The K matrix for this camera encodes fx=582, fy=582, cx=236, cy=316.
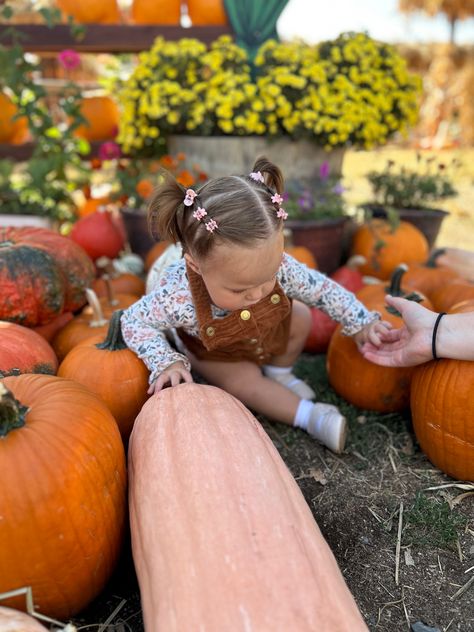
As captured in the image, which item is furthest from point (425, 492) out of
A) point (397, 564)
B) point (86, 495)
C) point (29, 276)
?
point (29, 276)

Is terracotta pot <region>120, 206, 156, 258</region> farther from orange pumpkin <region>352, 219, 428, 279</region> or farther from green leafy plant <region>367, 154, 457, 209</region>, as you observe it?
green leafy plant <region>367, 154, 457, 209</region>

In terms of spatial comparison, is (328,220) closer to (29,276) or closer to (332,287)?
(332,287)

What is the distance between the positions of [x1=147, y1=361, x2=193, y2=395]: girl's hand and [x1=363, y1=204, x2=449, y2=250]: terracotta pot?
102 inches

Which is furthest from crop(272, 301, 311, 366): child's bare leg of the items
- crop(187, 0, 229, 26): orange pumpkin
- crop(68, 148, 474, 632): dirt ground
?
crop(187, 0, 229, 26): orange pumpkin

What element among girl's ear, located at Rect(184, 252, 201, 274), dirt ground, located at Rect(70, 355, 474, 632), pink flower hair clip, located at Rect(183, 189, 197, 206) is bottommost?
dirt ground, located at Rect(70, 355, 474, 632)

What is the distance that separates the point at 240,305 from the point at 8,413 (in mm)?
845

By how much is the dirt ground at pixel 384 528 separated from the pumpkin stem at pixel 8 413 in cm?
55

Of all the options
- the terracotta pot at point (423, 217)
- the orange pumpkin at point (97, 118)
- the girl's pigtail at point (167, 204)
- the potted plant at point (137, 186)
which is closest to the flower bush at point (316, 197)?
the terracotta pot at point (423, 217)

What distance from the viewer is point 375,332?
2264mm

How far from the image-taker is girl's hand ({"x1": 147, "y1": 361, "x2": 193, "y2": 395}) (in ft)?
6.56

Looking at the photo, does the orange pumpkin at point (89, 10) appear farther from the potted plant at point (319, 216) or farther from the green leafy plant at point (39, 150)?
the potted plant at point (319, 216)

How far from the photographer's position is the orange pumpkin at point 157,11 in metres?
4.71

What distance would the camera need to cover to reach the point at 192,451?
1.55 meters

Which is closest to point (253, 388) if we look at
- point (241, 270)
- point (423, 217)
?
point (241, 270)
